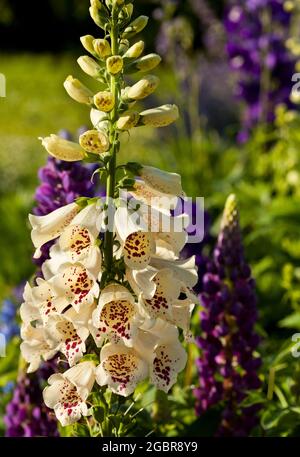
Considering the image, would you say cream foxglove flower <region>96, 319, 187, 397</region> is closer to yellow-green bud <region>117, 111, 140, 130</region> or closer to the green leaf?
the green leaf

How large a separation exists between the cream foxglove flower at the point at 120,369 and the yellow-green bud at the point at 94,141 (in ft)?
1.27


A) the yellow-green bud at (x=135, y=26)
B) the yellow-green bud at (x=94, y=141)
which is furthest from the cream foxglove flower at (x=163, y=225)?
the yellow-green bud at (x=135, y=26)

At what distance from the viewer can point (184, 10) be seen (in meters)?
16.3

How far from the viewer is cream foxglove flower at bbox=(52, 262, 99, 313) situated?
5.84 ft

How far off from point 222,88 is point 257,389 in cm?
792

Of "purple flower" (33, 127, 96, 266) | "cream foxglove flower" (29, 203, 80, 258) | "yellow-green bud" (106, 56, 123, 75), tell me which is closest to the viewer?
"yellow-green bud" (106, 56, 123, 75)

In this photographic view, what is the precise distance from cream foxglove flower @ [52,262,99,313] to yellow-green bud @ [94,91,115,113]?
31 cm

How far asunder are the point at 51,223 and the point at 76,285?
0.47 ft

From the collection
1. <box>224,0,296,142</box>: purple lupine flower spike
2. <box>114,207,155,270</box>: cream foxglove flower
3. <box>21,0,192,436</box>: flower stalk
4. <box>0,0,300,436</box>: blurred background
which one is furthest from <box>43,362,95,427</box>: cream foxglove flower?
<box>224,0,296,142</box>: purple lupine flower spike

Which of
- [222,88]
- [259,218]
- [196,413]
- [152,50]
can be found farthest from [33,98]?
[196,413]

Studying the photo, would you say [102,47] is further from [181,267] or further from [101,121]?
[181,267]

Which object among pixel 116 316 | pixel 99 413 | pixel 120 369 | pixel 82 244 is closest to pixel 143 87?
pixel 82 244

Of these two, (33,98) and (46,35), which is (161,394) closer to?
(33,98)

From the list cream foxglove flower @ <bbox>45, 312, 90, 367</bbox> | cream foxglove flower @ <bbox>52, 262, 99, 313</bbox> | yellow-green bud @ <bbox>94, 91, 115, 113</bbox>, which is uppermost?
yellow-green bud @ <bbox>94, 91, 115, 113</bbox>
